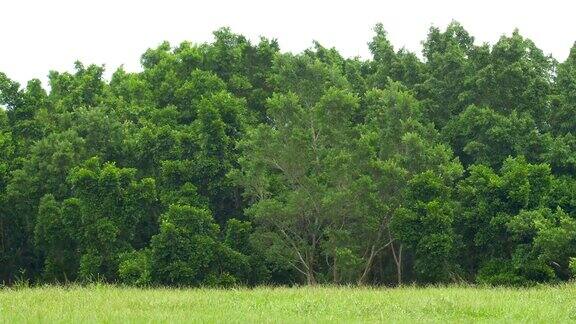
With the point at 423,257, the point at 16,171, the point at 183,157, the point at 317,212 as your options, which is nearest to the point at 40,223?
the point at 16,171

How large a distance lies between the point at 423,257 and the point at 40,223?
52.6 ft

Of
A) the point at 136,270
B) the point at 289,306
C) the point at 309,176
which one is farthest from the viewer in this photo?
the point at 309,176

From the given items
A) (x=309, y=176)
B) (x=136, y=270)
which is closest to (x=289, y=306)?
(x=136, y=270)

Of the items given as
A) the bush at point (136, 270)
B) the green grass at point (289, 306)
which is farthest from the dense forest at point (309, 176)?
the green grass at point (289, 306)

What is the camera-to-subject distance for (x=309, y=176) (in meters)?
31.9

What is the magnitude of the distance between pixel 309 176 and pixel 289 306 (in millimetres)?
16792

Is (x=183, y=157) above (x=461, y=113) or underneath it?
underneath

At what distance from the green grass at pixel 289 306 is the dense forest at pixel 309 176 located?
11.0 metres

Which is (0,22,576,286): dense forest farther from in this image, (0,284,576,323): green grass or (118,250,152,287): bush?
(0,284,576,323): green grass

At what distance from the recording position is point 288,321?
478 inches

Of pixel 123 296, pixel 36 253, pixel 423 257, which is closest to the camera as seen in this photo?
pixel 123 296

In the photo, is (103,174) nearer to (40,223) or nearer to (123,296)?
(40,223)

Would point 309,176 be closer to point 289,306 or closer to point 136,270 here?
point 136,270

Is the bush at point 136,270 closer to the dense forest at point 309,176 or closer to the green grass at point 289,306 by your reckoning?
the dense forest at point 309,176
